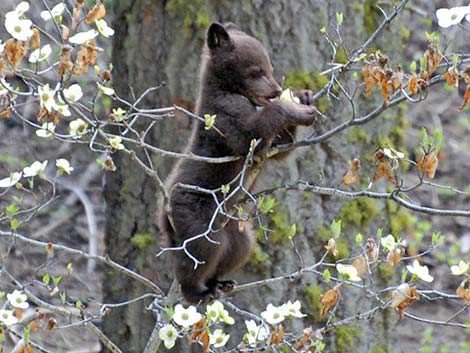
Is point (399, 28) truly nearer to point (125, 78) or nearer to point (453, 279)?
point (125, 78)

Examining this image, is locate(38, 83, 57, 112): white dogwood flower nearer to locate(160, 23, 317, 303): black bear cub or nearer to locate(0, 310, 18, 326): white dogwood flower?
locate(0, 310, 18, 326): white dogwood flower

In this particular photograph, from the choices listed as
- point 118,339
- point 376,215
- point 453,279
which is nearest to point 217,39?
point 376,215

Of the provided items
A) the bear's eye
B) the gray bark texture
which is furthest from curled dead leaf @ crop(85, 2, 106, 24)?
the gray bark texture

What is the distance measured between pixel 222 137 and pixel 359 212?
1467 mm

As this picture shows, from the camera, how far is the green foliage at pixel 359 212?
5.80 m

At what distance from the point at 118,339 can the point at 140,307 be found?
0.90 ft

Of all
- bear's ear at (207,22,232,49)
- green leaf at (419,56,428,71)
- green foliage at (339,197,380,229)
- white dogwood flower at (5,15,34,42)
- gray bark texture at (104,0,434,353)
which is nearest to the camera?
white dogwood flower at (5,15,34,42)

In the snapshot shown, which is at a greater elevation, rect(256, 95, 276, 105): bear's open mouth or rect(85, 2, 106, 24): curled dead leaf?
rect(85, 2, 106, 24): curled dead leaf

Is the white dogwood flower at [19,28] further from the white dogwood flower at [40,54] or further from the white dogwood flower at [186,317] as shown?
the white dogwood flower at [186,317]

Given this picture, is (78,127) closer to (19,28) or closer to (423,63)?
(19,28)

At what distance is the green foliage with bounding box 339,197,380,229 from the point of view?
5.80 metres

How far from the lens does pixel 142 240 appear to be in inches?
232

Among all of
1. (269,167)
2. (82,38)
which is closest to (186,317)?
(82,38)

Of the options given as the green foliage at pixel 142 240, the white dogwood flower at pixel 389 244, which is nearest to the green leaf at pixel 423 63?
the white dogwood flower at pixel 389 244
